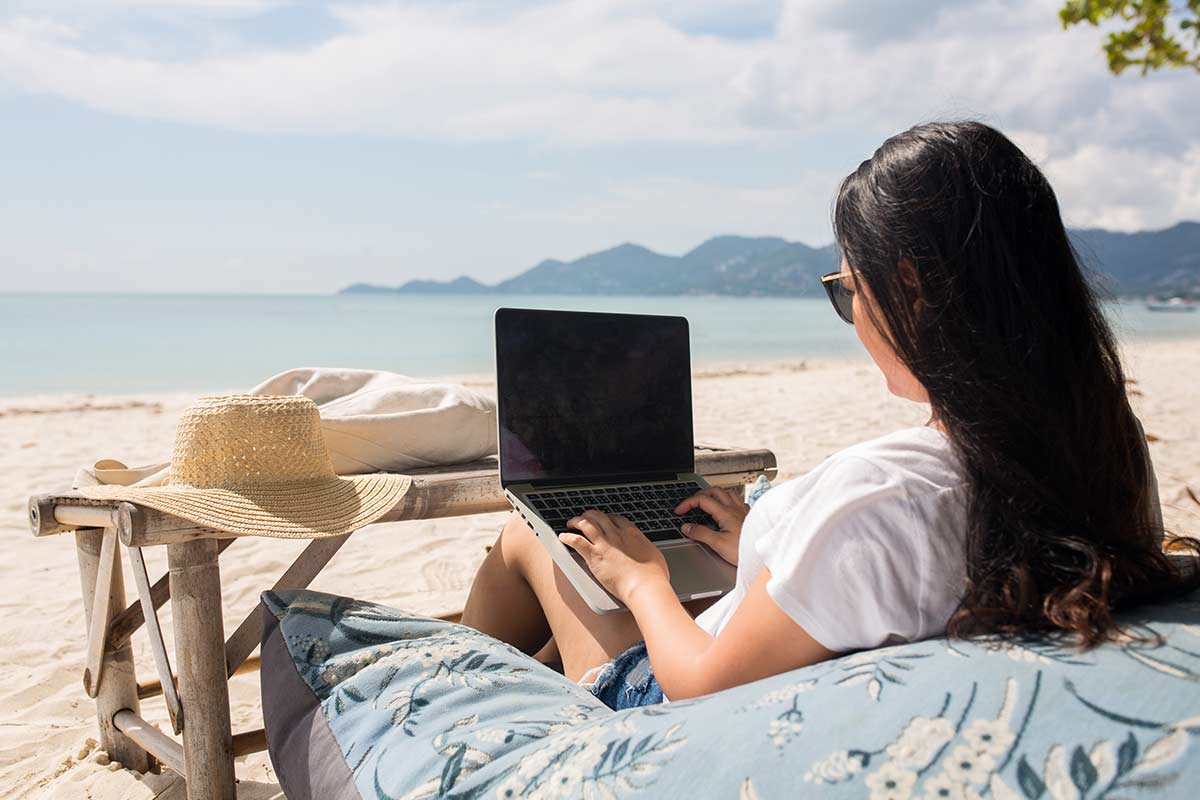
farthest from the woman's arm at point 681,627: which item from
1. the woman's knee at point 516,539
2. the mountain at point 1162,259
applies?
the mountain at point 1162,259

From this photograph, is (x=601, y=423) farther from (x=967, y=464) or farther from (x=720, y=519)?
(x=967, y=464)

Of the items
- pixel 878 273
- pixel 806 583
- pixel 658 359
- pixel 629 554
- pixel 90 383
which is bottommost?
pixel 90 383

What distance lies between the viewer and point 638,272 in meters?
129

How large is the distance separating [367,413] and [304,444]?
21.9 inches

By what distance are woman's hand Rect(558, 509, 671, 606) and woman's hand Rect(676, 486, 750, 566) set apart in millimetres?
254

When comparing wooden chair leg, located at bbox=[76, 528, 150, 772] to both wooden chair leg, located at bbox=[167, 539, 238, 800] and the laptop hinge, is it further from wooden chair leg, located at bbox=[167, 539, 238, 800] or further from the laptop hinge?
the laptop hinge

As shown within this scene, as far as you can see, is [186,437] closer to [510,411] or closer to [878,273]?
[510,411]

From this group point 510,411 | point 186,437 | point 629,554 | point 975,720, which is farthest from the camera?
point 510,411

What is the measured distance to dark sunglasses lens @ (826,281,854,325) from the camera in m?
1.48

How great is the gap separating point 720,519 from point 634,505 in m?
0.22

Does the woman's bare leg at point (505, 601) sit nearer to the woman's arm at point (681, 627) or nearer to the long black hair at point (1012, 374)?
the woman's arm at point (681, 627)

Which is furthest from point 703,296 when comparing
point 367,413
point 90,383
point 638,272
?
point 367,413

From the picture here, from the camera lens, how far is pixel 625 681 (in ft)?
5.89

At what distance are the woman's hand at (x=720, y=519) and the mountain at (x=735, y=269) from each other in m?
88.4
